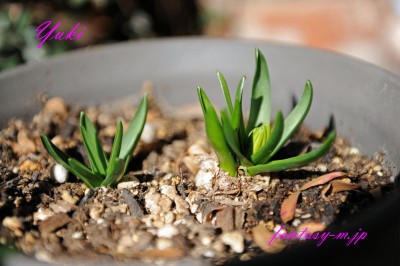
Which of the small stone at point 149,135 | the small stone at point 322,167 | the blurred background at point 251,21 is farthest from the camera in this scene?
the blurred background at point 251,21

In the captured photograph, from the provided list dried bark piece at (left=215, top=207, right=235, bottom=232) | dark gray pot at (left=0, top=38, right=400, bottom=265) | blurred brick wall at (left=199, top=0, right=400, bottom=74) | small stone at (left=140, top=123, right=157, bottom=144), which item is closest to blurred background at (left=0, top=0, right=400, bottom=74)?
blurred brick wall at (left=199, top=0, right=400, bottom=74)

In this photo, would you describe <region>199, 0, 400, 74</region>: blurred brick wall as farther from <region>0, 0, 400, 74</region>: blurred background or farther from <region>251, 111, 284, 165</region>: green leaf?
<region>251, 111, 284, 165</region>: green leaf

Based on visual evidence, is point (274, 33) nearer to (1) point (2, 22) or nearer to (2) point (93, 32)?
(2) point (93, 32)

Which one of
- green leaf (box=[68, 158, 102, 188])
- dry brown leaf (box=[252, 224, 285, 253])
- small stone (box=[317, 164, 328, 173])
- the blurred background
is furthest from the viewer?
the blurred background

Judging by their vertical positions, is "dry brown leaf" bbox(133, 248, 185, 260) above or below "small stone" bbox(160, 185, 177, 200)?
below

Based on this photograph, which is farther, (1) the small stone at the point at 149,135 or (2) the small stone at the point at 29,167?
(1) the small stone at the point at 149,135

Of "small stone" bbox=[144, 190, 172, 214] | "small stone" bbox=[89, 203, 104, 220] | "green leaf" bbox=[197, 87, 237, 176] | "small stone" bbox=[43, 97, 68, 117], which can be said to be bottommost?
Result: "small stone" bbox=[89, 203, 104, 220]

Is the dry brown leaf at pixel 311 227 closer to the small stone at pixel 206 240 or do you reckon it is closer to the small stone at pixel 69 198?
the small stone at pixel 206 240

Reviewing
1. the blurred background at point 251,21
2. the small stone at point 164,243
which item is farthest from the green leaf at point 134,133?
the blurred background at point 251,21
